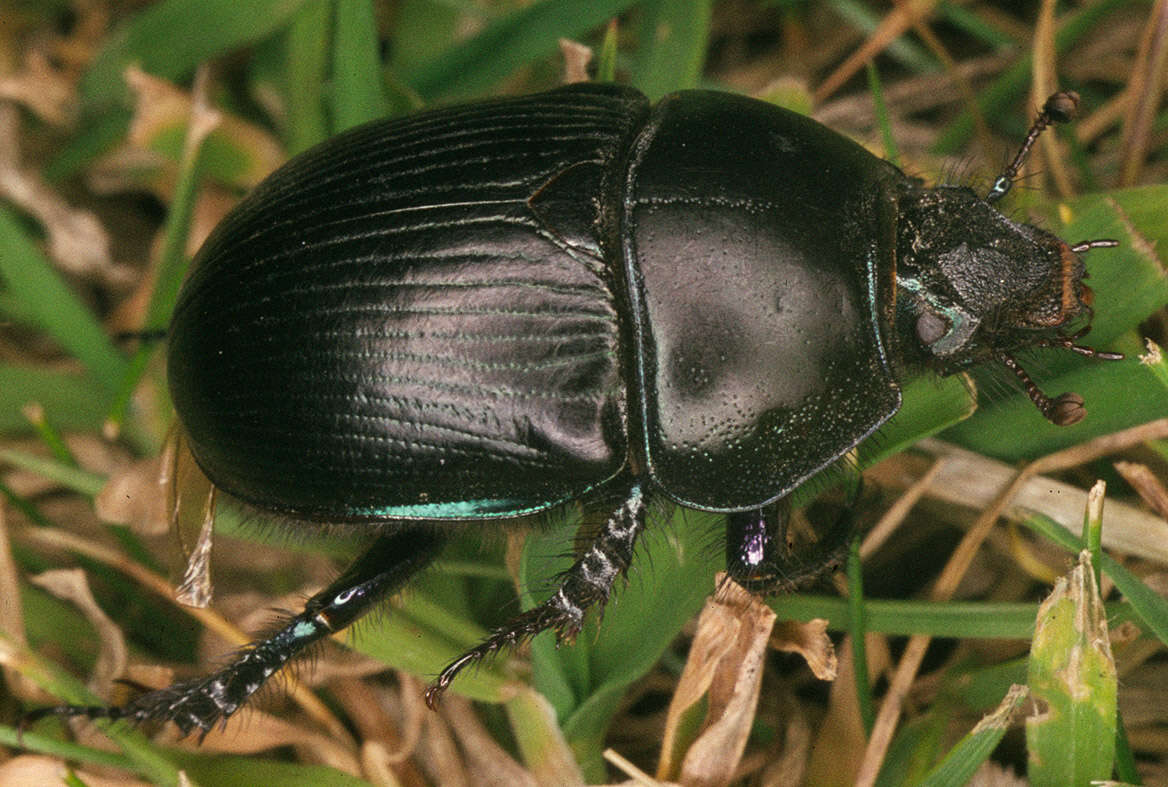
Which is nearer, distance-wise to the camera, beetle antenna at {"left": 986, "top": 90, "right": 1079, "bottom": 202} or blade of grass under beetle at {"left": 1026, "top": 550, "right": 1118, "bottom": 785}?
blade of grass under beetle at {"left": 1026, "top": 550, "right": 1118, "bottom": 785}

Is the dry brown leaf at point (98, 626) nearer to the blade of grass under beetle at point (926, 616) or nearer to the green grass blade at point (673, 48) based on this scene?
the blade of grass under beetle at point (926, 616)

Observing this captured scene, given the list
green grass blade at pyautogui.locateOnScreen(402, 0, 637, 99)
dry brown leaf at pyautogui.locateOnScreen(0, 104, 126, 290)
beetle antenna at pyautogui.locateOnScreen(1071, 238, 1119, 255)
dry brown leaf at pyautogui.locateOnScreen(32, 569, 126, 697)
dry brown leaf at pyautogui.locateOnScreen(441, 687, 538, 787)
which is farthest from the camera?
dry brown leaf at pyautogui.locateOnScreen(0, 104, 126, 290)

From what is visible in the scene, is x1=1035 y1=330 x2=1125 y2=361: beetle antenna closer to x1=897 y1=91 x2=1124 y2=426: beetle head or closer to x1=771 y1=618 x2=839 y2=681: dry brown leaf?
x1=897 y1=91 x2=1124 y2=426: beetle head

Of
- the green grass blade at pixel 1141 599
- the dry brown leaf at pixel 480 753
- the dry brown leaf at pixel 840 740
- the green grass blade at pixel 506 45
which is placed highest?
the green grass blade at pixel 506 45

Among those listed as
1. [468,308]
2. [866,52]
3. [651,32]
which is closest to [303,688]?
[468,308]

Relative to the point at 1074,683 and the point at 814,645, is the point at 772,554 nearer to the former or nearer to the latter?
the point at 814,645

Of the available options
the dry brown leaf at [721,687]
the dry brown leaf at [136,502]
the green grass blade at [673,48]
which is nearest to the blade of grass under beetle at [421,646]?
the dry brown leaf at [721,687]

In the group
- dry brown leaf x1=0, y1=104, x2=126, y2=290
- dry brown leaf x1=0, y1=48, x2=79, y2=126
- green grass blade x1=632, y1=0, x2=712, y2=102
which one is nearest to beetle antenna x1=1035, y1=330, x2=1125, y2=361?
green grass blade x1=632, y1=0, x2=712, y2=102
